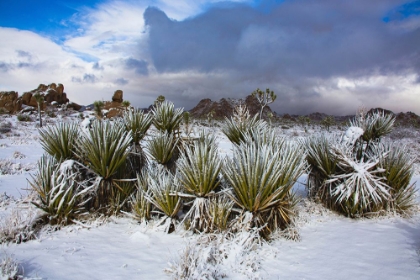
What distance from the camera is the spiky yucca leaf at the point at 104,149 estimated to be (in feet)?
17.9

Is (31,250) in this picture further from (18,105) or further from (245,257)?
(18,105)

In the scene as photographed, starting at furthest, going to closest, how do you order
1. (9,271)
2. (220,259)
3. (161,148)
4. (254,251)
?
(161,148)
(254,251)
(220,259)
(9,271)

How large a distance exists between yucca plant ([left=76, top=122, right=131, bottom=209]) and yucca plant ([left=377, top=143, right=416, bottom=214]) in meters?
5.50

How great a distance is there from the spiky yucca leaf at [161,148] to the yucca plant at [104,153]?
658 mm

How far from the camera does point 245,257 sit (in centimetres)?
411

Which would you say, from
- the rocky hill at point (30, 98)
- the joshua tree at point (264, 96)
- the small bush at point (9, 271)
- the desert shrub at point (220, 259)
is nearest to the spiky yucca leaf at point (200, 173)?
the desert shrub at point (220, 259)

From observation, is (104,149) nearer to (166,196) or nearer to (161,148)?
(161,148)

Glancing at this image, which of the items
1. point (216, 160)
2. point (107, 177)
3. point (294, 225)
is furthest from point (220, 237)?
point (107, 177)

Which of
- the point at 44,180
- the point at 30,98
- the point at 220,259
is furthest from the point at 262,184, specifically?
the point at 30,98

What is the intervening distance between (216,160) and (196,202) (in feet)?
2.71

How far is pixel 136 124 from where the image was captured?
676 cm

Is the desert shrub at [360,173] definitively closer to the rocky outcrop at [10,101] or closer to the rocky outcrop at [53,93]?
the rocky outcrop at [10,101]

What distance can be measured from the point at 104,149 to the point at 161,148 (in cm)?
129

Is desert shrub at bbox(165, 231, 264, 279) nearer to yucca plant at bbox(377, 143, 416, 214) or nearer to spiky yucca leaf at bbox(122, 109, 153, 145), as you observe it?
spiky yucca leaf at bbox(122, 109, 153, 145)
